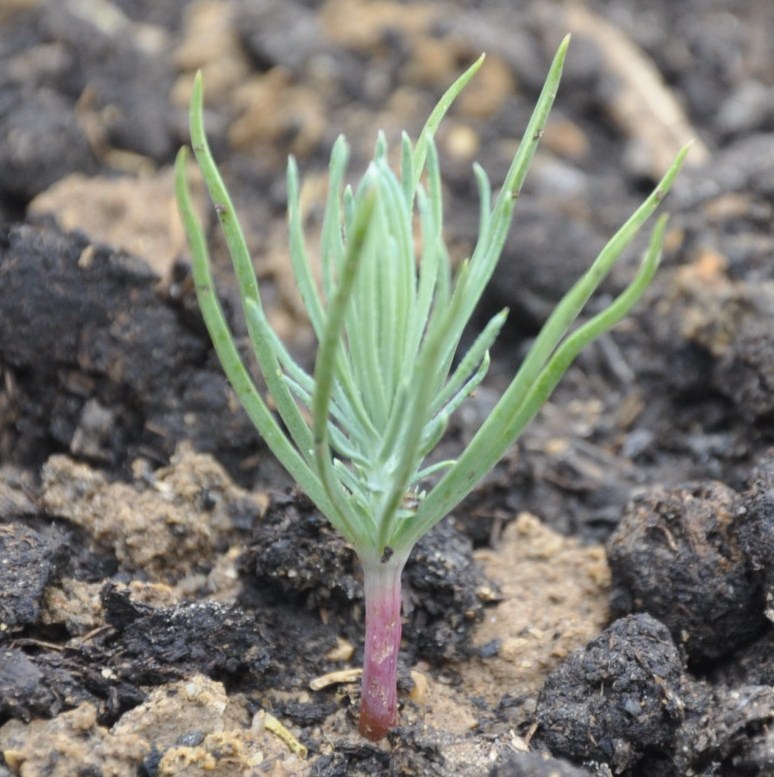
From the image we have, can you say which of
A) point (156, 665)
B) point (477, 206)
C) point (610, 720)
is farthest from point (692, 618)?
point (477, 206)

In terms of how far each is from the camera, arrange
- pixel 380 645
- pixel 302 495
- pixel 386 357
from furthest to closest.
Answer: pixel 302 495
pixel 380 645
pixel 386 357

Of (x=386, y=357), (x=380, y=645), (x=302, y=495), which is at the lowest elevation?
(x=380, y=645)

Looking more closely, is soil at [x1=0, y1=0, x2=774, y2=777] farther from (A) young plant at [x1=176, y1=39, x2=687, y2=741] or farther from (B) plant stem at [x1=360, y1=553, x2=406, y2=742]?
(A) young plant at [x1=176, y1=39, x2=687, y2=741]

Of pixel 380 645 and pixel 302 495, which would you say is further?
pixel 302 495

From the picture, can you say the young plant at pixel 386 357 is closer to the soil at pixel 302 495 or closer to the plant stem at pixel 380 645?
the plant stem at pixel 380 645

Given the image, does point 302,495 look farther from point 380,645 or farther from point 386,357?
point 386,357

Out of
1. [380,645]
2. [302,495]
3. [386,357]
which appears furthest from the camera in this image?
[302,495]

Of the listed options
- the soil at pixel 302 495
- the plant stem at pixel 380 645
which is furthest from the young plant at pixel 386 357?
the soil at pixel 302 495

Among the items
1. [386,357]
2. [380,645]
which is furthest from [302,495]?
[386,357]
